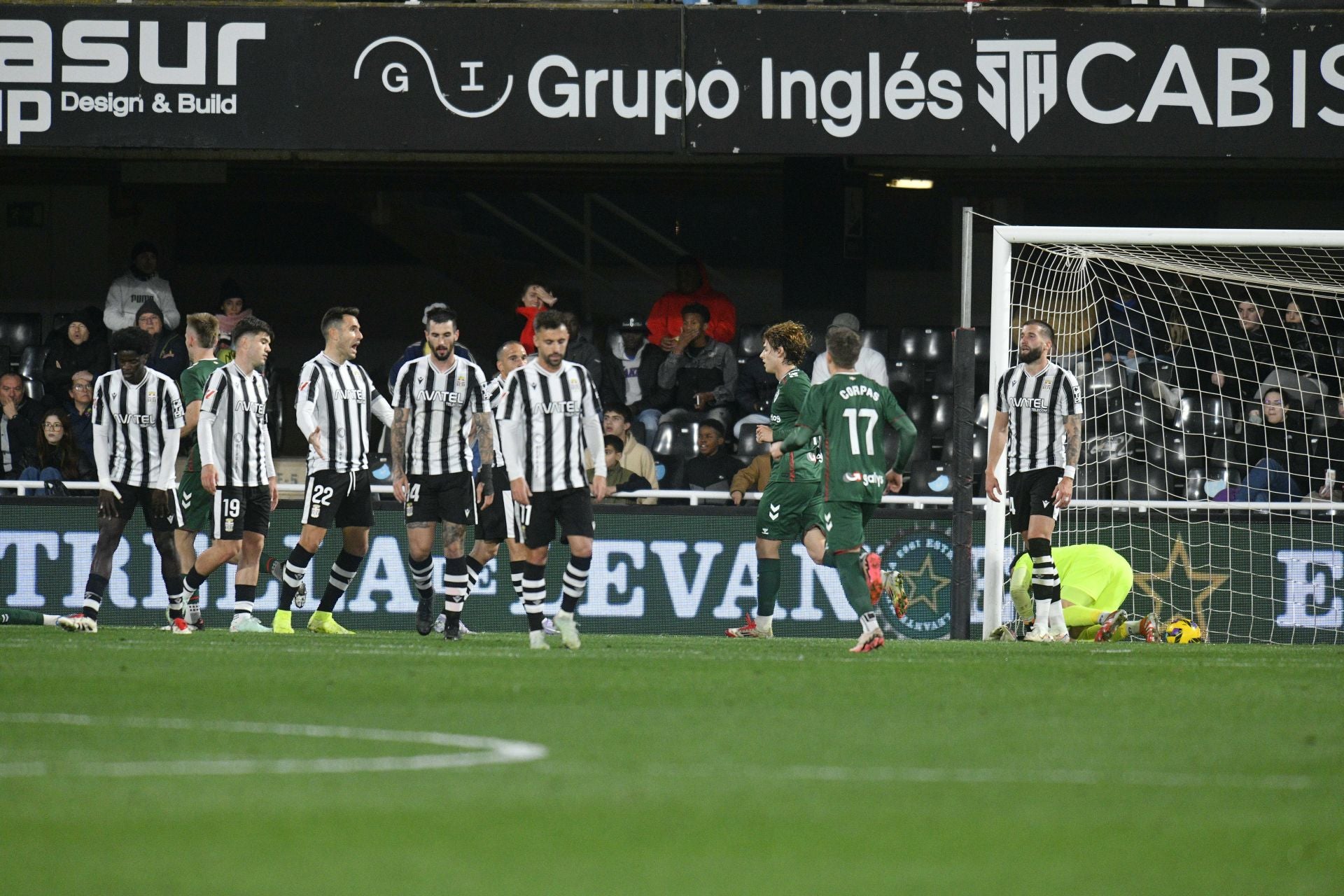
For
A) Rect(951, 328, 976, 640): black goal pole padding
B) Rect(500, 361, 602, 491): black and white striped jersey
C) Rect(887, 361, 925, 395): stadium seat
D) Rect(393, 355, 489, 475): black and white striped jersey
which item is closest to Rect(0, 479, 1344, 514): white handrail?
Rect(951, 328, 976, 640): black goal pole padding

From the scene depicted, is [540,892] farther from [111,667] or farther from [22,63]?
[22,63]

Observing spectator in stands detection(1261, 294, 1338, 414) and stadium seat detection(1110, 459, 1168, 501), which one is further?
spectator in stands detection(1261, 294, 1338, 414)

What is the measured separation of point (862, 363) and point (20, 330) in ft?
28.3

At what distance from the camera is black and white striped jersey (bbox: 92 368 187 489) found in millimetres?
12078

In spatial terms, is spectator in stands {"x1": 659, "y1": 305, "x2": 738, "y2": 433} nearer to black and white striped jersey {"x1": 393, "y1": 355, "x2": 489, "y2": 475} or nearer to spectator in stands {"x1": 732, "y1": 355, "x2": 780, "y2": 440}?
spectator in stands {"x1": 732, "y1": 355, "x2": 780, "y2": 440}

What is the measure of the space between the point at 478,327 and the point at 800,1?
637 cm

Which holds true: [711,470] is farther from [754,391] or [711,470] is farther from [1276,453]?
[1276,453]

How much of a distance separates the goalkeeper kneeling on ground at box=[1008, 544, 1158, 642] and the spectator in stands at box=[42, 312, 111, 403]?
344 inches

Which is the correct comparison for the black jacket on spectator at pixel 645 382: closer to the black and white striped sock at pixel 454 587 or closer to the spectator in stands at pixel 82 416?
the spectator in stands at pixel 82 416

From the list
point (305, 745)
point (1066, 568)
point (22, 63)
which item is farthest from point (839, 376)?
point (22, 63)

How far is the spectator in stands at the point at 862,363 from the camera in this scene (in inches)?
618

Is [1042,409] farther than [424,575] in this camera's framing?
Yes

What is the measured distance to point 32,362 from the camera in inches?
701

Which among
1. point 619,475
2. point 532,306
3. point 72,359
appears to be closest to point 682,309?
point 532,306
